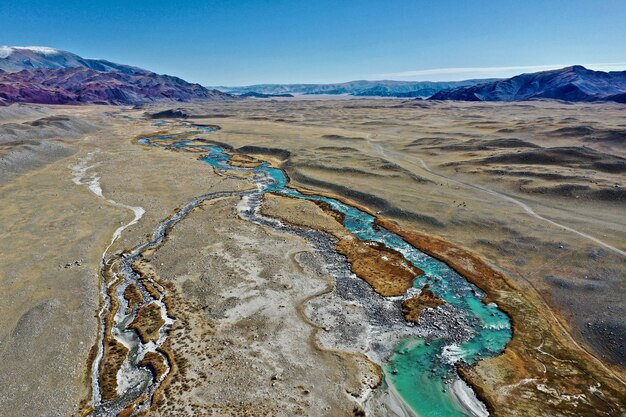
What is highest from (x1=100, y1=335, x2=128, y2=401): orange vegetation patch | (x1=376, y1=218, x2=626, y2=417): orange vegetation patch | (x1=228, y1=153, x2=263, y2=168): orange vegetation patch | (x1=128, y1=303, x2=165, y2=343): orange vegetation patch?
(x1=228, y1=153, x2=263, y2=168): orange vegetation patch

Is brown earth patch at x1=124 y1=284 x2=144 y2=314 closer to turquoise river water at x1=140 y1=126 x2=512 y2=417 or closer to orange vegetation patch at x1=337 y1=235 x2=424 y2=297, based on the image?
orange vegetation patch at x1=337 y1=235 x2=424 y2=297

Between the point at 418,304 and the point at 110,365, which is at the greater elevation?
the point at 110,365

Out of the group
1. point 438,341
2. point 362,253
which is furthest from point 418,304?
point 362,253

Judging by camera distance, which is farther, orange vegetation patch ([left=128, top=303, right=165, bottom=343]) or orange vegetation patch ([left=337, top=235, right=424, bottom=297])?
orange vegetation patch ([left=337, top=235, right=424, bottom=297])

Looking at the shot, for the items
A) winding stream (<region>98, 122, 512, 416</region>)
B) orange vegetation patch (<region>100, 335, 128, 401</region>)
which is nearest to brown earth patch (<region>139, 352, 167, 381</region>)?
winding stream (<region>98, 122, 512, 416</region>)

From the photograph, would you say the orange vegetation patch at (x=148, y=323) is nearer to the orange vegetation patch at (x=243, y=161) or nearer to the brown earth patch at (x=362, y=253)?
the brown earth patch at (x=362, y=253)

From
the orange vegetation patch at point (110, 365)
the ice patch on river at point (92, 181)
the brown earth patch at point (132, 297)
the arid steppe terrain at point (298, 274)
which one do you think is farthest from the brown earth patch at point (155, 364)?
the ice patch on river at point (92, 181)

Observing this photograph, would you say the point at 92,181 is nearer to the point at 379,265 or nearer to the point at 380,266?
the point at 379,265

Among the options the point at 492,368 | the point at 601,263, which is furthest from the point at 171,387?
the point at 601,263
